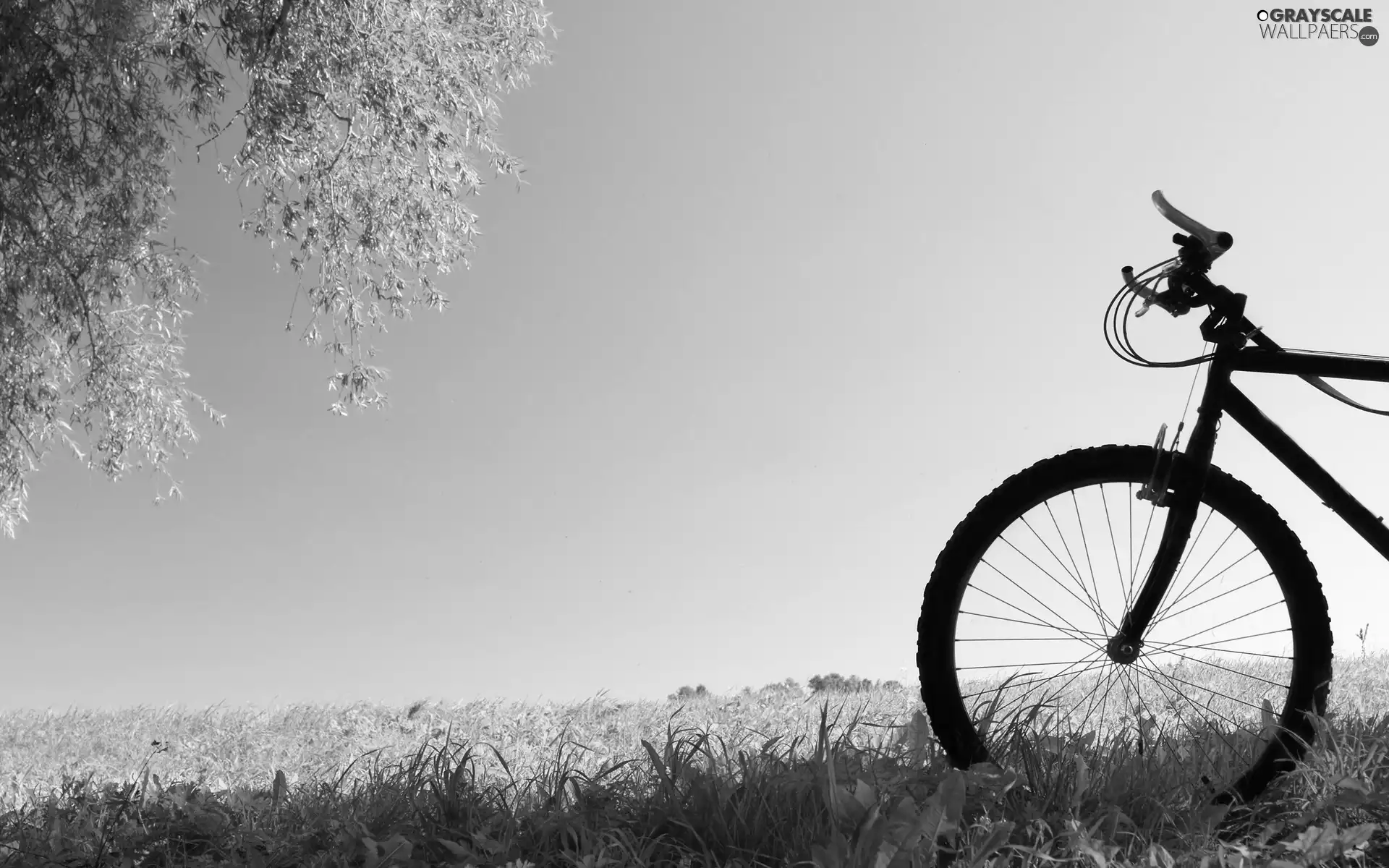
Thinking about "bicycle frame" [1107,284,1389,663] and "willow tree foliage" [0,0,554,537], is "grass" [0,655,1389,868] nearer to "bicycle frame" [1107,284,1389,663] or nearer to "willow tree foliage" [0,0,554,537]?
"bicycle frame" [1107,284,1389,663]

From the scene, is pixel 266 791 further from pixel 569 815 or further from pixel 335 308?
pixel 335 308

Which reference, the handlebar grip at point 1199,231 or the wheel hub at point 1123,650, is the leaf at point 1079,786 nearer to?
the wheel hub at point 1123,650

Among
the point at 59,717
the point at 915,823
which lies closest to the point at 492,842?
the point at 915,823

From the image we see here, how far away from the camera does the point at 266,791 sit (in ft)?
11.9

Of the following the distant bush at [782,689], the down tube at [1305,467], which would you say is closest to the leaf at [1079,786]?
the down tube at [1305,467]

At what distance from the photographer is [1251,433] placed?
9.44 feet

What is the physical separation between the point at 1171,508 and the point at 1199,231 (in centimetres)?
79

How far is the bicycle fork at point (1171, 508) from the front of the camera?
2775 millimetres

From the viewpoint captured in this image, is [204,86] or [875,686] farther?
[204,86]

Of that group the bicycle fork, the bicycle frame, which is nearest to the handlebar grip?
the bicycle frame

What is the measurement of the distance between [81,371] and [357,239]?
3.20 meters

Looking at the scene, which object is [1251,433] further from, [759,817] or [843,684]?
[843,684]

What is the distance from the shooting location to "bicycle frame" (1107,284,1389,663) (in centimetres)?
278

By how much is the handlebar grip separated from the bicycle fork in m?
0.29
